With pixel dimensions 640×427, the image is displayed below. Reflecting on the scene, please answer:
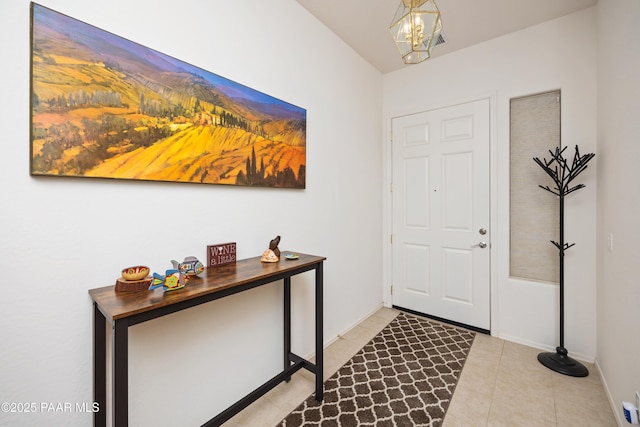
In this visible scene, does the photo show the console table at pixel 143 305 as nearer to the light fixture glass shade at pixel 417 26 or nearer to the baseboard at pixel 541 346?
the light fixture glass shade at pixel 417 26

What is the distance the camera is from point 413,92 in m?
3.19

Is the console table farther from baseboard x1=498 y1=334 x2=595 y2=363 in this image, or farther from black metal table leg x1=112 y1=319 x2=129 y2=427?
baseboard x1=498 y1=334 x2=595 y2=363

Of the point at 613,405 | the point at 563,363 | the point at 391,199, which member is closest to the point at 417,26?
the point at 391,199

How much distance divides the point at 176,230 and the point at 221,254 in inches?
11.2

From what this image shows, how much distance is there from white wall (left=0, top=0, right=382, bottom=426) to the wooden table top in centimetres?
17

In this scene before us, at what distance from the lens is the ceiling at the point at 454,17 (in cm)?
222

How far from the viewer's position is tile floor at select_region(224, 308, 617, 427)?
1.66m

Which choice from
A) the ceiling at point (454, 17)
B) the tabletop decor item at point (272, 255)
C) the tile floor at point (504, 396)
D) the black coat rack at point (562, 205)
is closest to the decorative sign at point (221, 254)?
the tabletop decor item at point (272, 255)

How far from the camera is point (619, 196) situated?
1.66 metres

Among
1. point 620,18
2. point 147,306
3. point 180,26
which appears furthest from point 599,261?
point 180,26

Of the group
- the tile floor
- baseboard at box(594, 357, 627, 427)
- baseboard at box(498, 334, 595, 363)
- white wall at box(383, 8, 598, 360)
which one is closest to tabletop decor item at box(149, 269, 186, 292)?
the tile floor

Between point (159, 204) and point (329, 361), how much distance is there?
180cm

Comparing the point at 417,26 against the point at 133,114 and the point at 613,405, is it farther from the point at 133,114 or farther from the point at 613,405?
the point at 613,405

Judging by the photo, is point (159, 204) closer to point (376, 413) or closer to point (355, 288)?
point (376, 413)
